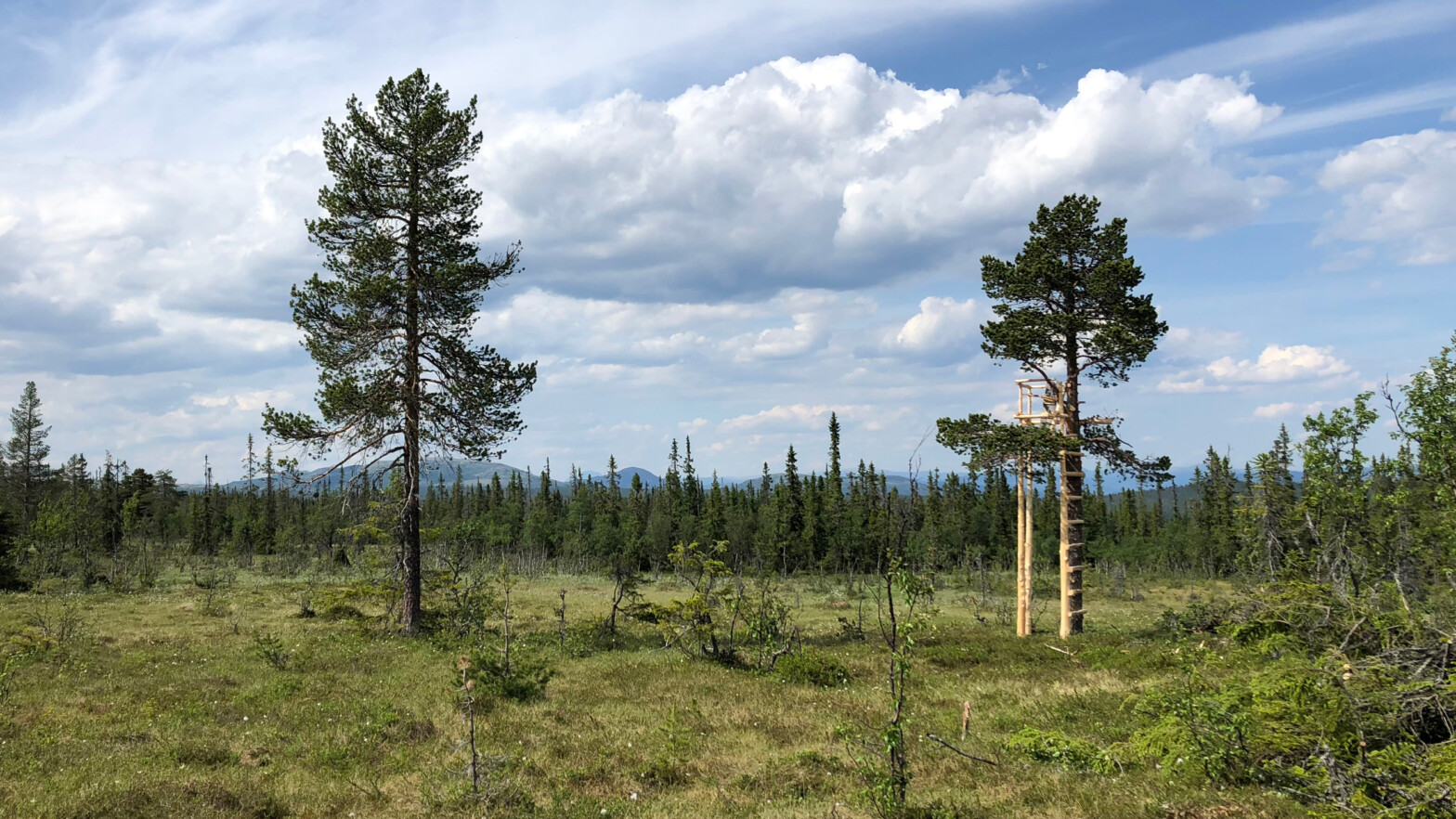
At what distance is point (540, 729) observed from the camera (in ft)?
40.5

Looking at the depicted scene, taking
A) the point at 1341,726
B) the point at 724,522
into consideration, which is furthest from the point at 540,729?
the point at 724,522

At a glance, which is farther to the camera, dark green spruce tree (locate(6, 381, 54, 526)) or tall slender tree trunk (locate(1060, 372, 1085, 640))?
dark green spruce tree (locate(6, 381, 54, 526))

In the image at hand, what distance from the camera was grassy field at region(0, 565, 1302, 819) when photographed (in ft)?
28.2

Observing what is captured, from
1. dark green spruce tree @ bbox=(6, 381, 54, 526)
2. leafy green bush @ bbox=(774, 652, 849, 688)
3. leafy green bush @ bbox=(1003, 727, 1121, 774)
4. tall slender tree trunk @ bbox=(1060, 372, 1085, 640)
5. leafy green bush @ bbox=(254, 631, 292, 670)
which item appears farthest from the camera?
dark green spruce tree @ bbox=(6, 381, 54, 526)

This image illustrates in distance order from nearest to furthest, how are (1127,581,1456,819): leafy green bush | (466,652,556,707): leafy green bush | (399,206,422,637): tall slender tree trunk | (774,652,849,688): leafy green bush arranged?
(1127,581,1456,819): leafy green bush → (466,652,556,707): leafy green bush → (774,652,849,688): leafy green bush → (399,206,422,637): tall slender tree trunk

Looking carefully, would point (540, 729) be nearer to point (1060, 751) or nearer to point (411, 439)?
point (1060, 751)

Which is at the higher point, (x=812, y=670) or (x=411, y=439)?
(x=411, y=439)

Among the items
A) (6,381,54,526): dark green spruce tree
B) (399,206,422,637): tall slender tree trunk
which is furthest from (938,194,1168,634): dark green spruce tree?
(6,381,54,526): dark green spruce tree

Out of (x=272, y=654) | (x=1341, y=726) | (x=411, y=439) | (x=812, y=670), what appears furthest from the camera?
(x=411, y=439)

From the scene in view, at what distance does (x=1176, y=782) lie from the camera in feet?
26.5

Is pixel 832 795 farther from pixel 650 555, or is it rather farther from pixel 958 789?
pixel 650 555

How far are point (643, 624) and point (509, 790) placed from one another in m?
17.8

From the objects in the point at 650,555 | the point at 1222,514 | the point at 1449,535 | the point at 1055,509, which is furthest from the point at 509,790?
the point at 1055,509

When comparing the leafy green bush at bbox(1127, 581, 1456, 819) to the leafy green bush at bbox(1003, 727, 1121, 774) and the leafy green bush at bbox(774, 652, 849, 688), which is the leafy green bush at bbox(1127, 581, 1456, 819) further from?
the leafy green bush at bbox(774, 652, 849, 688)
